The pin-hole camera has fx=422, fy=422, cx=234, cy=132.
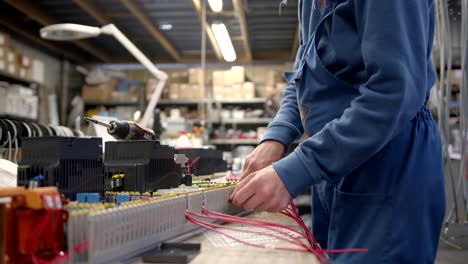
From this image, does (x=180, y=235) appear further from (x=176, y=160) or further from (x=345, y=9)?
(x=345, y=9)

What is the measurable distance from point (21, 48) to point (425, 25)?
5.99 metres

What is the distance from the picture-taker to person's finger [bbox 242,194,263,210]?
0.78m

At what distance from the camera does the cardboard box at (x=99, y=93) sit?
21.1ft

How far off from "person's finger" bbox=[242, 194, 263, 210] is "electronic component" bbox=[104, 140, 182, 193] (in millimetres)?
275

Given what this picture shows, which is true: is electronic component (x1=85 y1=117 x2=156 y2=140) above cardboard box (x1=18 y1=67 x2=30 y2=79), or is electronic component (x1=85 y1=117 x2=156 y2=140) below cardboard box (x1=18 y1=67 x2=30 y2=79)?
below

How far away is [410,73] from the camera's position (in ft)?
2.50

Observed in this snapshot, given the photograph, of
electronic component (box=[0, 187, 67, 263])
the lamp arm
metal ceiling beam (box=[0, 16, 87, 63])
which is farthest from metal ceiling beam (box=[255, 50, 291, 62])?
electronic component (box=[0, 187, 67, 263])

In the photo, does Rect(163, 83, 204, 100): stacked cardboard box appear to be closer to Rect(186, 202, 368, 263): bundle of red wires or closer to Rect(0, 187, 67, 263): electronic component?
Rect(186, 202, 368, 263): bundle of red wires

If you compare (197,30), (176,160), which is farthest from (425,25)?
(197,30)

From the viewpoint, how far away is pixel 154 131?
92.9 inches

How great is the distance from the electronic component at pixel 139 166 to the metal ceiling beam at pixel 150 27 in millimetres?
3933

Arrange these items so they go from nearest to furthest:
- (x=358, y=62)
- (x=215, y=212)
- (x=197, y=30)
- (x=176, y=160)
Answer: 1. (x=358, y=62)
2. (x=215, y=212)
3. (x=176, y=160)
4. (x=197, y=30)

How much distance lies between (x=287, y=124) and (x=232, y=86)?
511 cm

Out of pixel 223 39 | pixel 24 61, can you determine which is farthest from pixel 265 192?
pixel 24 61
